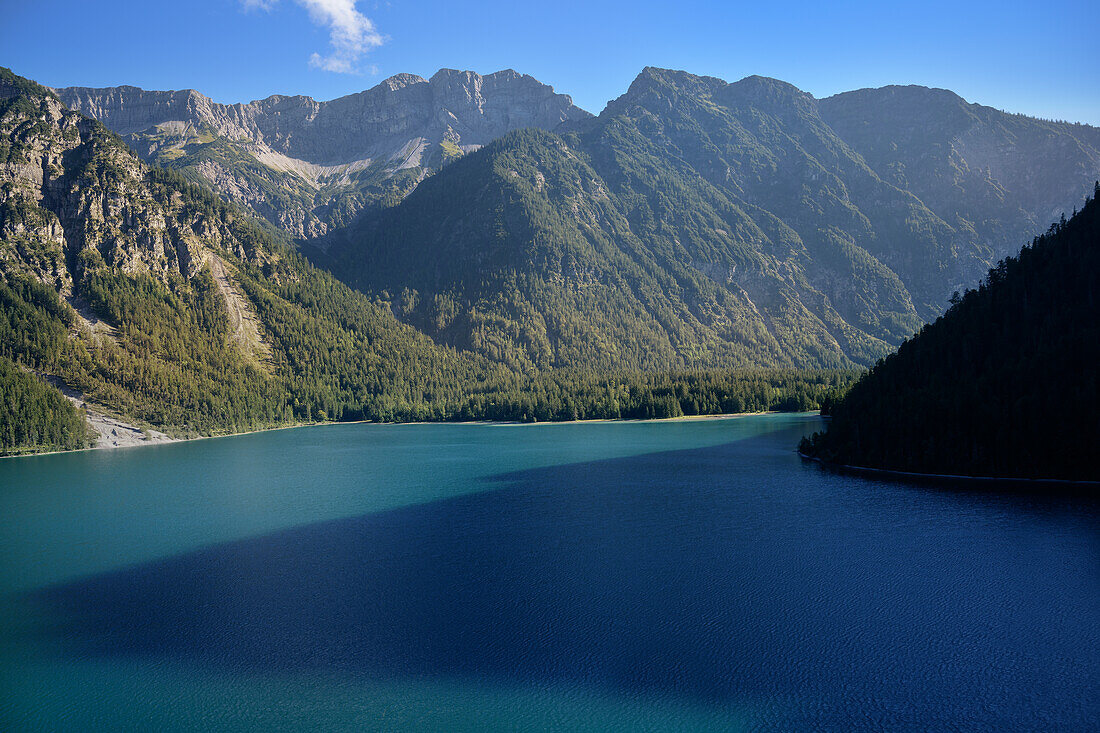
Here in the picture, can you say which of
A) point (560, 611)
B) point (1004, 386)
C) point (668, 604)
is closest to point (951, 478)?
point (1004, 386)

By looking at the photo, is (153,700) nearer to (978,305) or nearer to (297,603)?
(297,603)

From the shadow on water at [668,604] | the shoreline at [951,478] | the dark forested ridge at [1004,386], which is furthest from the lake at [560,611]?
the dark forested ridge at [1004,386]

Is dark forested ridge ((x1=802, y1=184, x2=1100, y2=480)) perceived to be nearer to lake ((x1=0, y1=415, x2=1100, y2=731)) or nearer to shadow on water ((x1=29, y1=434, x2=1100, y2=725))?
lake ((x1=0, y1=415, x2=1100, y2=731))

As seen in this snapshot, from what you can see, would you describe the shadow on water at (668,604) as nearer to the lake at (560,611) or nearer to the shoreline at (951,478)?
the lake at (560,611)

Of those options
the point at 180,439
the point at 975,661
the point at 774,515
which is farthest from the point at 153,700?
the point at 180,439

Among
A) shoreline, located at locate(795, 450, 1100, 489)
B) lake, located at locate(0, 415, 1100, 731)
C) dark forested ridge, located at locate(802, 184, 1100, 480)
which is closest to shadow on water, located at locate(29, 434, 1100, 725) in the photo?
lake, located at locate(0, 415, 1100, 731)

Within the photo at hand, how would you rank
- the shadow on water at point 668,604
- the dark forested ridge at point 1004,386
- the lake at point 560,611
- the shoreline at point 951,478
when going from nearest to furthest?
the lake at point 560,611, the shadow on water at point 668,604, the shoreline at point 951,478, the dark forested ridge at point 1004,386
